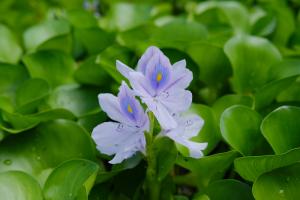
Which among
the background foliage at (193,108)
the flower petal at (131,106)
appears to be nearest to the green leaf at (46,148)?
the background foliage at (193,108)

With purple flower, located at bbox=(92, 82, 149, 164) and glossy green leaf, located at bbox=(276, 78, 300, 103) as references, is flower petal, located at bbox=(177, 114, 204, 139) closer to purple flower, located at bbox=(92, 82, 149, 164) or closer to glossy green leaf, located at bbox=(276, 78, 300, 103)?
purple flower, located at bbox=(92, 82, 149, 164)

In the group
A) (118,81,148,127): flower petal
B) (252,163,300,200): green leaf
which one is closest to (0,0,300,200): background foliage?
(252,163,300,200): green leaf

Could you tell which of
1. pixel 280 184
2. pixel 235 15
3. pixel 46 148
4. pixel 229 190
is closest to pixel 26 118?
pixel 46 148

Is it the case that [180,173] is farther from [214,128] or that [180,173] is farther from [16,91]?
[16,91]

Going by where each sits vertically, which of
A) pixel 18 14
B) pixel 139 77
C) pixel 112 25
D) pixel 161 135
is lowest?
pixel 18 14

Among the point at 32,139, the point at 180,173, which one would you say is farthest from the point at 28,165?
the point at 180,173

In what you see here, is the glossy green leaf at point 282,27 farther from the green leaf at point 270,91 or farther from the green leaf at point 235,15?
the green leaf at point 270,91
